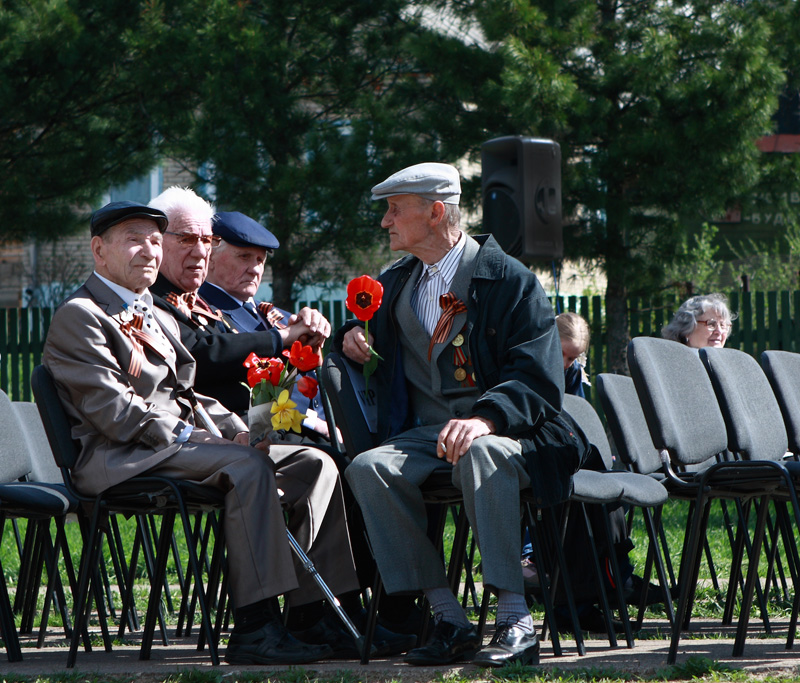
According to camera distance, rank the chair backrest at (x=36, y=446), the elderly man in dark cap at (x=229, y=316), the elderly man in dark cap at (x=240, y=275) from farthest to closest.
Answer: the chair backrest at (x=36, y=446) → the elderly man in dark cap at (x=240, y=275) → the elderly man in dark cap at (x=229, y=316)

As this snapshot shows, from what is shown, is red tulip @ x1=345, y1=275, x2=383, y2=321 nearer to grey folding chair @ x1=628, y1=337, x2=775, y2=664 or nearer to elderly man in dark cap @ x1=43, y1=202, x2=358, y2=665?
elderly man in dark cap @ x1=43, y1=202, x2=358, y2=665

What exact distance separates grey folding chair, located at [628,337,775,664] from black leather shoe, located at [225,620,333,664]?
4.17 feet

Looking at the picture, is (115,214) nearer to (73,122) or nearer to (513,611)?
(513,611)

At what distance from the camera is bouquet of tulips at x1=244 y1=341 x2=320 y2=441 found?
378 cm

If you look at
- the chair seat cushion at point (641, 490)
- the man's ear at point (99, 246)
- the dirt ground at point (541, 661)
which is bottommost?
the dirt ground at point (541, 661)

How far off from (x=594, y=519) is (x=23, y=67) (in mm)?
8490

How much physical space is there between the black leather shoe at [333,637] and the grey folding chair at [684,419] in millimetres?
1132

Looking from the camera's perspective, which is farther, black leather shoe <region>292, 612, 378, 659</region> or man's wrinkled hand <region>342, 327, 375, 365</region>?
man's wrinkled hand <region>342, 327, 375, 365</region>

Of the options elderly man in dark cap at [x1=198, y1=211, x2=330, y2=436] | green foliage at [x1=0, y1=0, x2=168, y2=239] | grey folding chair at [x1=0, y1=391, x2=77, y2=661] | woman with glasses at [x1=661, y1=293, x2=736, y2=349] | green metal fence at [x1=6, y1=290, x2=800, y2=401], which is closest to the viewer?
grey folding chair at [x1=0, y1=391, x2=77, y2=661]

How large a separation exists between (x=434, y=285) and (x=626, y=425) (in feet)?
3.70

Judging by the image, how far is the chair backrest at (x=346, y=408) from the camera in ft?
13.5

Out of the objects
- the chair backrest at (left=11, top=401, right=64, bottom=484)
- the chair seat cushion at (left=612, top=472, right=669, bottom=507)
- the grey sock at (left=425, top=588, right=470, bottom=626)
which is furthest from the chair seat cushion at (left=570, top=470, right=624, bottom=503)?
the chair backrest at (left=11, top=401, right=64, bottom=484)

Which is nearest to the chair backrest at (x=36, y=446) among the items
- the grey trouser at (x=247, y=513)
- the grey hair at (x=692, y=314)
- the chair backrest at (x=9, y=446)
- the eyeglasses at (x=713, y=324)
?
the chair backrest at (x=9, y=446)

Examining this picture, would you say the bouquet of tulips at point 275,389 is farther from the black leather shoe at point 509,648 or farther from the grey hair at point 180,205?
the grey hair at point 180,205
